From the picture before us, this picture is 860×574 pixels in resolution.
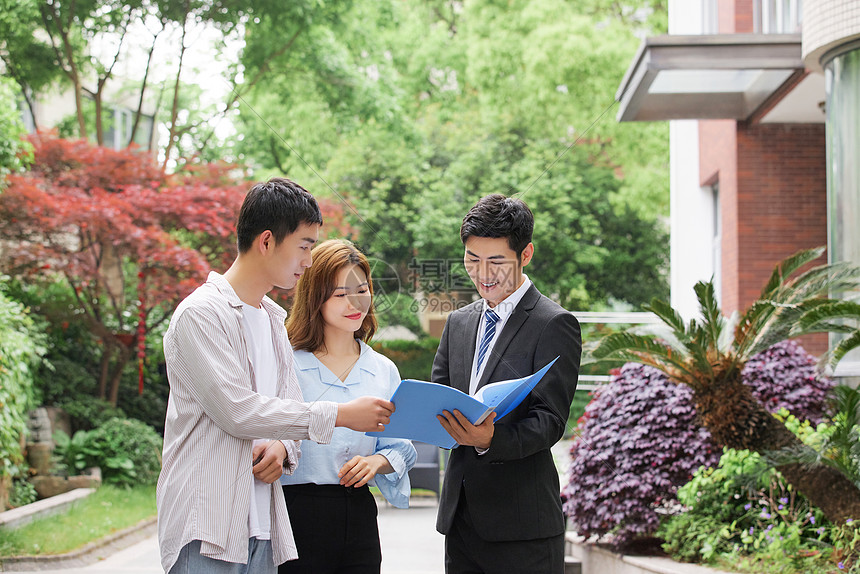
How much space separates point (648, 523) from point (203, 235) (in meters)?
7.01

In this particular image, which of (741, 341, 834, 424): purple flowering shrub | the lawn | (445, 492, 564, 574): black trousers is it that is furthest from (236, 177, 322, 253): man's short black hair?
the lawn

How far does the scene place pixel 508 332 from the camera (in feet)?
8.59

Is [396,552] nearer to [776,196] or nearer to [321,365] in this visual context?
[321,365]

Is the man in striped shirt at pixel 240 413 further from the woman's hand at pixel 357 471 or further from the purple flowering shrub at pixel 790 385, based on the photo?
the purple flowering shrub at pixel 790 385

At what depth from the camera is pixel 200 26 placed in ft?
46.2

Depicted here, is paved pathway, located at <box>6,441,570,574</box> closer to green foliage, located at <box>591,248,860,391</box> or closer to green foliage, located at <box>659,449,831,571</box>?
green foliage, located at <box>659,449,831,571</box>

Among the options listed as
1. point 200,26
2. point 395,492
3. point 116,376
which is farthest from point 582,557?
point 200,26

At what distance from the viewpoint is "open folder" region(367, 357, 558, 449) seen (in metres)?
2.15

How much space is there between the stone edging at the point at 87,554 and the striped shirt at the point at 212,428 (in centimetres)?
498

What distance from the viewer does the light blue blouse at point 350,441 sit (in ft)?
8.80

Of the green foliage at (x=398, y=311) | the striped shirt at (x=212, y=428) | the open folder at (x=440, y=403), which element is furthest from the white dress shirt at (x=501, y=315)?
the green foliage at (x=398, y=311)

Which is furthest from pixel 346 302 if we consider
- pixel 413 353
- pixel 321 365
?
pixel 413 353

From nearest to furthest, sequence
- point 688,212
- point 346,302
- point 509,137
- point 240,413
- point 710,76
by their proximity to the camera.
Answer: point 240,413
point 346,302
point 710,76
point 688,212
point 509,137

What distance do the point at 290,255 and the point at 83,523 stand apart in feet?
20.6
